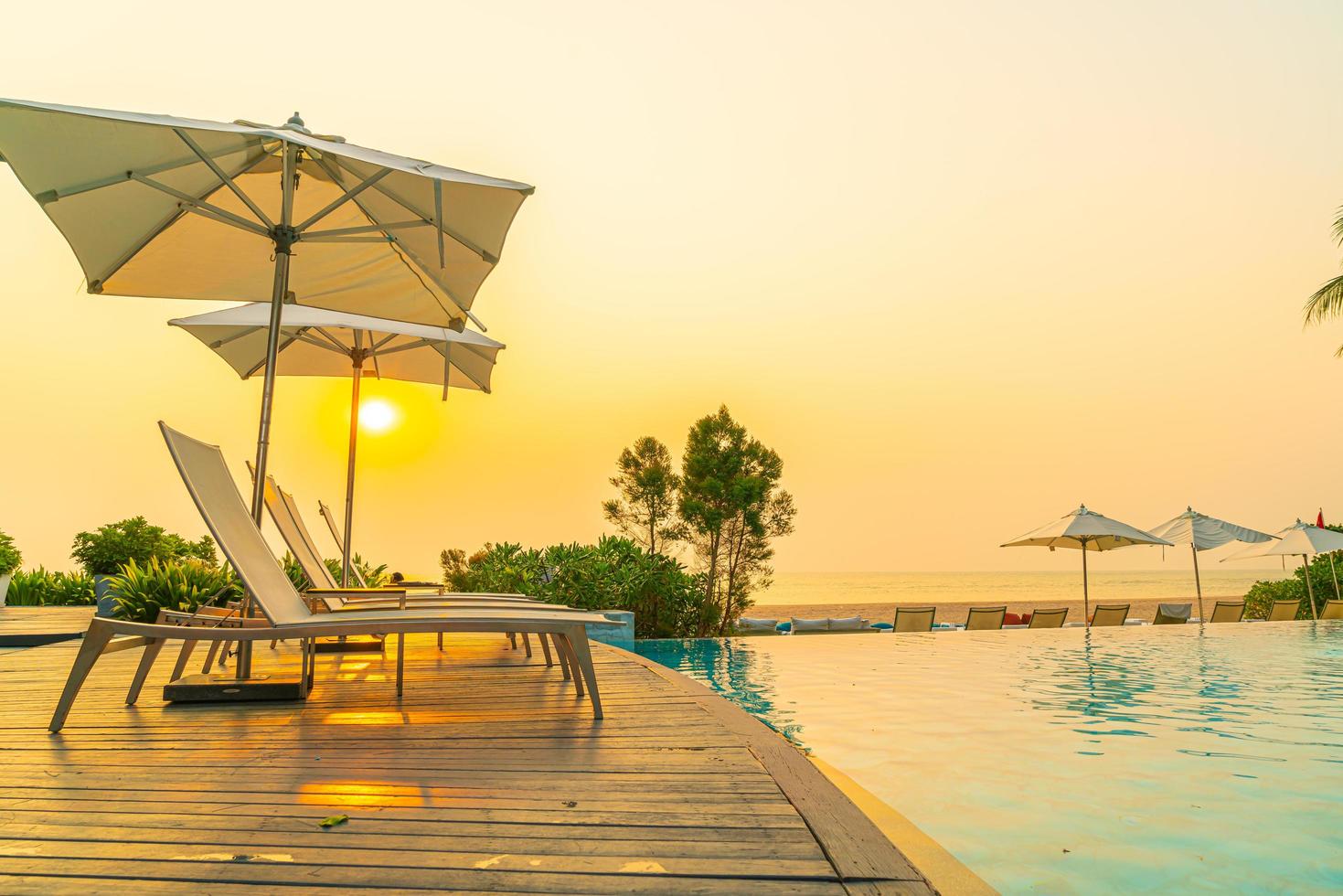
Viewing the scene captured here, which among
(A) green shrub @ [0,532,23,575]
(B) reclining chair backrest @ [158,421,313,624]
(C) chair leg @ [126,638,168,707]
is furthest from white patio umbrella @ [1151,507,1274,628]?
(A) green shrub @ [0,532,23,575]

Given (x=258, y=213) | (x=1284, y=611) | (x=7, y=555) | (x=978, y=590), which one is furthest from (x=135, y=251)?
(x=978, y=590)

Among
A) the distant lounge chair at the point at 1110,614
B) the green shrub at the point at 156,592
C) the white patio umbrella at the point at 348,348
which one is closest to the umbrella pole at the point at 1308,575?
the distant lounge chair at the point at 1110,614

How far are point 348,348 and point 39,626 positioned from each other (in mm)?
3693

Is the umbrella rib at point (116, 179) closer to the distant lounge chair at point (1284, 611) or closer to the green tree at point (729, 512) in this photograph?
the green tree at point (729, 512)

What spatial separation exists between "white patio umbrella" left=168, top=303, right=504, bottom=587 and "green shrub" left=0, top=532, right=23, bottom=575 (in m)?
4.72

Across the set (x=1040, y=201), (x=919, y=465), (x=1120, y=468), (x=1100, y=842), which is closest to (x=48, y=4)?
(x=1100, y=842)

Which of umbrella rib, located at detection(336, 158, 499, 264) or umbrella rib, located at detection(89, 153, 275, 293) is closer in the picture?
umbrella rib, located at detection(336, 158, 499, 264)

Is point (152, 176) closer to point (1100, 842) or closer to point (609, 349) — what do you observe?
point (1100, 842)

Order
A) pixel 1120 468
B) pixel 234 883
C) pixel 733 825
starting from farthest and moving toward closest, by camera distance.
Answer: pixel 1120 468 → pixel 733 825 → pixel 234 883

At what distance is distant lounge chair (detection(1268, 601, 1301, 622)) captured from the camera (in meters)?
17.3

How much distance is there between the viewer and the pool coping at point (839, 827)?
1.68 metres

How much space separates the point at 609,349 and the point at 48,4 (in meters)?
12.7

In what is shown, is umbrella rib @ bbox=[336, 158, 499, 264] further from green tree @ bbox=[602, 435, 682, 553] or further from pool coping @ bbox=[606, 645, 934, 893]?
green tree @ bbox=[602, 435, 682, 553]

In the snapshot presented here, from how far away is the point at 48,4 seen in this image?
12.4 meters
